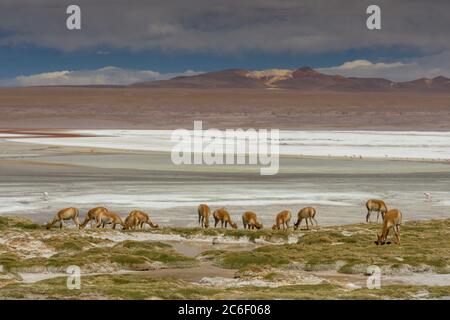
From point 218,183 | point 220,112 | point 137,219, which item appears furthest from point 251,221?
point 220,112

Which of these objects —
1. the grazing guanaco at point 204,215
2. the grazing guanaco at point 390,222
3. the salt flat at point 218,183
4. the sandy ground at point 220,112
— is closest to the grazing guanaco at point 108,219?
the grazing guanaco at point 204,215

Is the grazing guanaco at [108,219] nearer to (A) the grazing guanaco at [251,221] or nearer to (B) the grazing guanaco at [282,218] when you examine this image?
(A) the grazing guanaco at [251,221]

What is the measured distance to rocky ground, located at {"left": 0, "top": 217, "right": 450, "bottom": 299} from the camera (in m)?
14.9

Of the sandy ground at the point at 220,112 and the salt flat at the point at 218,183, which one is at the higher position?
the sandy ground at the point at 220,112

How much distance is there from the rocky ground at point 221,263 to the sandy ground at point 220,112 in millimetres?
95907

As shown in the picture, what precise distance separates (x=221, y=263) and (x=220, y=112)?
136941 mm

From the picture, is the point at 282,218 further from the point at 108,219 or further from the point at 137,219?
the point at 108,219

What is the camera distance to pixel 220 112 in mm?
155500

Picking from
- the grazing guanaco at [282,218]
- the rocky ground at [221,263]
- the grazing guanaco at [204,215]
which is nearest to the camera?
the rocky ground at [221,263]

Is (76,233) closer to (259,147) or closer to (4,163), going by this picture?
(4,163)

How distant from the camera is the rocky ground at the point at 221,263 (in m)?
14.9

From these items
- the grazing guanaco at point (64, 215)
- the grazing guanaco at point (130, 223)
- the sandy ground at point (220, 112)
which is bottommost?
the grazing guanaco at point (130, 223)

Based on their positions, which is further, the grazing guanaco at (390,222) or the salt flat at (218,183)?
the salt flat at (218,183)
